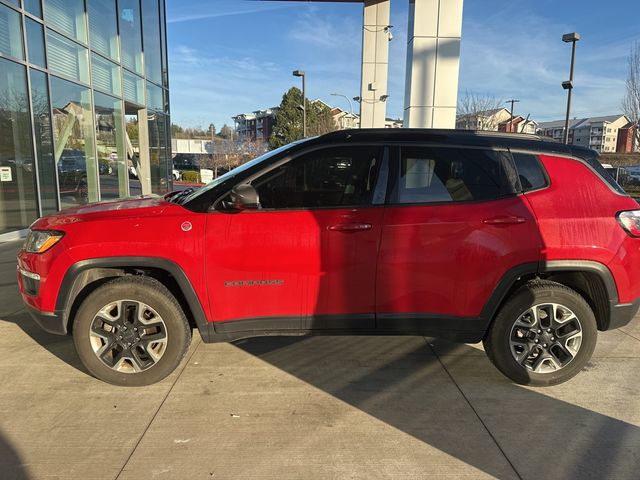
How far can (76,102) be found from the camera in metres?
11.2

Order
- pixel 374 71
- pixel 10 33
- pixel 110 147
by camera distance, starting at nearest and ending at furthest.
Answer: pixel 10 33, pixel 110 147, pixel 374 71

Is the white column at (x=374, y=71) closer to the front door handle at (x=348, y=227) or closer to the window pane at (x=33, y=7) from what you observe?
the window pane at (x=33, y=7)

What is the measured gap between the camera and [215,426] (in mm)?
2977

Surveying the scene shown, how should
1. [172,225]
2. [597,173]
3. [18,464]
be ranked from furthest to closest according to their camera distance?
[597,173], [172,225], [18,464]

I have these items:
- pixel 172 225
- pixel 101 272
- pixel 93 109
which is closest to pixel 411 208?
pixel 172 225

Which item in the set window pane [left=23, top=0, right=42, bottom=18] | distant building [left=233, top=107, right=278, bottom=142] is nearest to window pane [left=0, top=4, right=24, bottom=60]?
window pane [left=23, top=0, right=42, bottom=18]

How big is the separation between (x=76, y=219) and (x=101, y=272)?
1.37 ft

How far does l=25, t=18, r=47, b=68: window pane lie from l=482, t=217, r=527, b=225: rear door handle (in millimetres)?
9720

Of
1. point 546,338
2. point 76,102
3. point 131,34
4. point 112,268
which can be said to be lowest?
point 546,338

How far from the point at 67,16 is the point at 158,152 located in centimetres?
647

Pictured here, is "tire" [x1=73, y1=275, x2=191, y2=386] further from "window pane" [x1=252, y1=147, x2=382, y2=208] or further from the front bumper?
"window pane" [x1=252, y1=147, x2=382, y2=208]

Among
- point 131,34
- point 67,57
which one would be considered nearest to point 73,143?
point 67,57

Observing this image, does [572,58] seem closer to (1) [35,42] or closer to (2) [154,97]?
(2) [154,97]

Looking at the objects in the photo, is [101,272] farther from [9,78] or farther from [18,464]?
[9,78]
